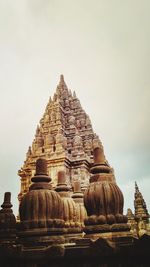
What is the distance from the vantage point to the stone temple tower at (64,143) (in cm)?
1575

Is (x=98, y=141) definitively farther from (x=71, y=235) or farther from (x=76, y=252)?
(x=76, y=252)

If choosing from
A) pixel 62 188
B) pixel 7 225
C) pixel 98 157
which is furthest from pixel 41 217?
pixel 62 188

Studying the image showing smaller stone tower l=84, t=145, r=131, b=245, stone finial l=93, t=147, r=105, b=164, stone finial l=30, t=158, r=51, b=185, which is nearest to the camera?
smaller stone tower l=84, t=145, r=131, b=245

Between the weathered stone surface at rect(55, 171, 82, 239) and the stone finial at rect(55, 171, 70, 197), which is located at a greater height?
the stone finial at rect(55, 171, 70, 197)

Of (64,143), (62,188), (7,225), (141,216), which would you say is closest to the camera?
(7,225)

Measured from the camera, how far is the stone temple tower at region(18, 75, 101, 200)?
15.8 meters

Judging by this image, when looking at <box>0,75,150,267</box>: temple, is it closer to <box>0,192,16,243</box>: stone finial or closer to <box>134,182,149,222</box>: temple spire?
<box>0,192,16,243</box>: stone finial

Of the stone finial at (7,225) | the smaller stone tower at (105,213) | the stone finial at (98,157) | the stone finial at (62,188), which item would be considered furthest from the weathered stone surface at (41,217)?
the stone finial at (62,188)

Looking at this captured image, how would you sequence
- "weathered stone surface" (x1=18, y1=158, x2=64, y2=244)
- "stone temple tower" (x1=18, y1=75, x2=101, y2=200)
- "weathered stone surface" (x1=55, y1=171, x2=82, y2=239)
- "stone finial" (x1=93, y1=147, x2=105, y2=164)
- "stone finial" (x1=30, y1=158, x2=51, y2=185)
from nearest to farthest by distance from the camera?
1. "weathered stone surface" (x1=18, y1=158, x2=64, y2=244)
2. "stone finial" (x1=30, y1=158, x2=51, y2=185)
3. "stone finial" (x1=93, y1=147, x2=105, y2=164)
4. "weathered stone surface" (x1=55, y1=171, x2=82, y2=239)
5. "stone temple tower" (x1=18, y1=75, x2=101, y2=200)

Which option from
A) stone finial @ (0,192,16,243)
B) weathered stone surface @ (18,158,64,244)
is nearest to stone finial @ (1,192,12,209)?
stone finial @ (0,192,16,243)

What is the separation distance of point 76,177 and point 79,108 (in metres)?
7.34

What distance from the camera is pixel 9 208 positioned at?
724 centimetres

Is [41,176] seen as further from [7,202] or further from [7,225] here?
[7,202]

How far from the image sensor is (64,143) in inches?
658
